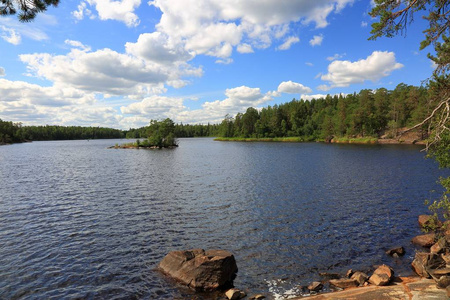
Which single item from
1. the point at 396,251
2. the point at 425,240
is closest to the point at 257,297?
the point at 396,251

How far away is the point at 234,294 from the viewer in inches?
543

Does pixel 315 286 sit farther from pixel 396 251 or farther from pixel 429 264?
pixel 396 251

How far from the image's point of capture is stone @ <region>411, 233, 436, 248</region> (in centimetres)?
1961

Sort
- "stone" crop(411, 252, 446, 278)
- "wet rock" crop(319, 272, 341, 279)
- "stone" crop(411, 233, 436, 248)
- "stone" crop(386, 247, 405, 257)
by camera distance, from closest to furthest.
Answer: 1. "stone" crop(411, 252, 446, 278)
2. "wet rock" crop(319, 272, 341, 279)
3. "stone" crop(386, 247, 405, 257)
4. "stone" crop(411, 233, 436, 248)

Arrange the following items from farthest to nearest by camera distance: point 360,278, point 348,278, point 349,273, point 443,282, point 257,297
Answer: point 349,273 < point 348,278 < point 360,278 < point 257,297 < point 443,282

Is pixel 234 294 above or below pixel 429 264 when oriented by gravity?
below

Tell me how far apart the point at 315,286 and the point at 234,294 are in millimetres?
4631

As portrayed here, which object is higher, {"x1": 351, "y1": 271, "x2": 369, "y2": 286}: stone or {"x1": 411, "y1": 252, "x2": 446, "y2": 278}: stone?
{"x1": 411, "y1": 252, "x2": 446, "y2": 278}: stone

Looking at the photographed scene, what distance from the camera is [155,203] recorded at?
32.5 metres

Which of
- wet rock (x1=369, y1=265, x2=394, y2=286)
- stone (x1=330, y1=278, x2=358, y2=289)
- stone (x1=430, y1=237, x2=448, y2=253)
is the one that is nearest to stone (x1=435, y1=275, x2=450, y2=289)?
wet rock (x1=369, y1=265, x2=394, y2=286)

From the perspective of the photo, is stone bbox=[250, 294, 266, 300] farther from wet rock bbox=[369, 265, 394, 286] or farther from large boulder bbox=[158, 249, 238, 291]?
wet rock bbox=[369, 265, 394, 286]

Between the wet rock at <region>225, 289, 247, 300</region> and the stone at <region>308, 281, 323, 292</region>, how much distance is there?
3.75 meters

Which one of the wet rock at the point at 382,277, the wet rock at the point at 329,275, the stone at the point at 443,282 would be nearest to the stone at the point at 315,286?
the wet rock at the point at 329,275

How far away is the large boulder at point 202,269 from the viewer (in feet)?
49.1
